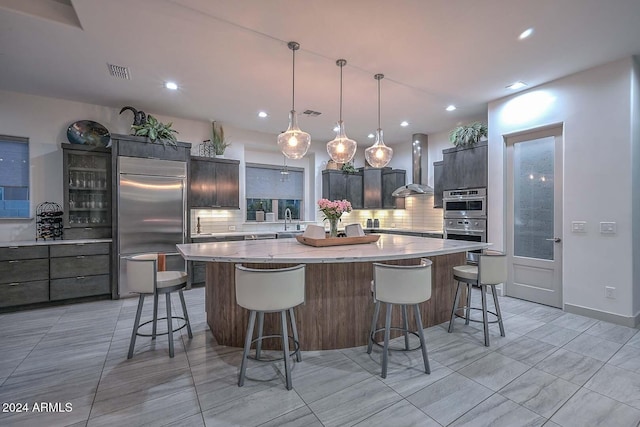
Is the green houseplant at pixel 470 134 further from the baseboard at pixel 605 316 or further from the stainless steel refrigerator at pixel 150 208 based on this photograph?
the stainless steel refrigerator at pixel 150 208

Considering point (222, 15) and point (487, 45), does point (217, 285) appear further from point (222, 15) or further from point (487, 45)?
point (487, 45)

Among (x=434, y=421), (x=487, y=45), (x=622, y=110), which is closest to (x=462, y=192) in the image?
(x=622, y=110)

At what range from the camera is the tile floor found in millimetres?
1872

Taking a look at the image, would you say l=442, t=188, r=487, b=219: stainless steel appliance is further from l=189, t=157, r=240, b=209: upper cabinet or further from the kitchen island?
l=189, t=157, r=240, b=209: upper cabinet

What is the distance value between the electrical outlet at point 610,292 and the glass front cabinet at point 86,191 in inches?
274

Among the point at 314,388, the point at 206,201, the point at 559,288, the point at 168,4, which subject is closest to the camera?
the point at 314,388

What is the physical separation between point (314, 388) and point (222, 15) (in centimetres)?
316

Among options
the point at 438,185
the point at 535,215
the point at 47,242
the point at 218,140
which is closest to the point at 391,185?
the point at 438,185

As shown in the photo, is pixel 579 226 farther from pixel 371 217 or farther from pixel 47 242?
pixel 47 242

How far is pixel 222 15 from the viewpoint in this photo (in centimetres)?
256

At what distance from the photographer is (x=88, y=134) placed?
4.57 meters

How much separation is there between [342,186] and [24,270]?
18.2 ft

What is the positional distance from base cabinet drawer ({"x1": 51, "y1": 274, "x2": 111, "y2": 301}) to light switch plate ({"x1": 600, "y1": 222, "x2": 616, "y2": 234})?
6627 millimetres

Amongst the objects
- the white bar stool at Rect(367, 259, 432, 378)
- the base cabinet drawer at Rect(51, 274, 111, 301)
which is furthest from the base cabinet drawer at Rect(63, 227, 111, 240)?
the white bar stool at Rect(367, 259, 432, 378)
